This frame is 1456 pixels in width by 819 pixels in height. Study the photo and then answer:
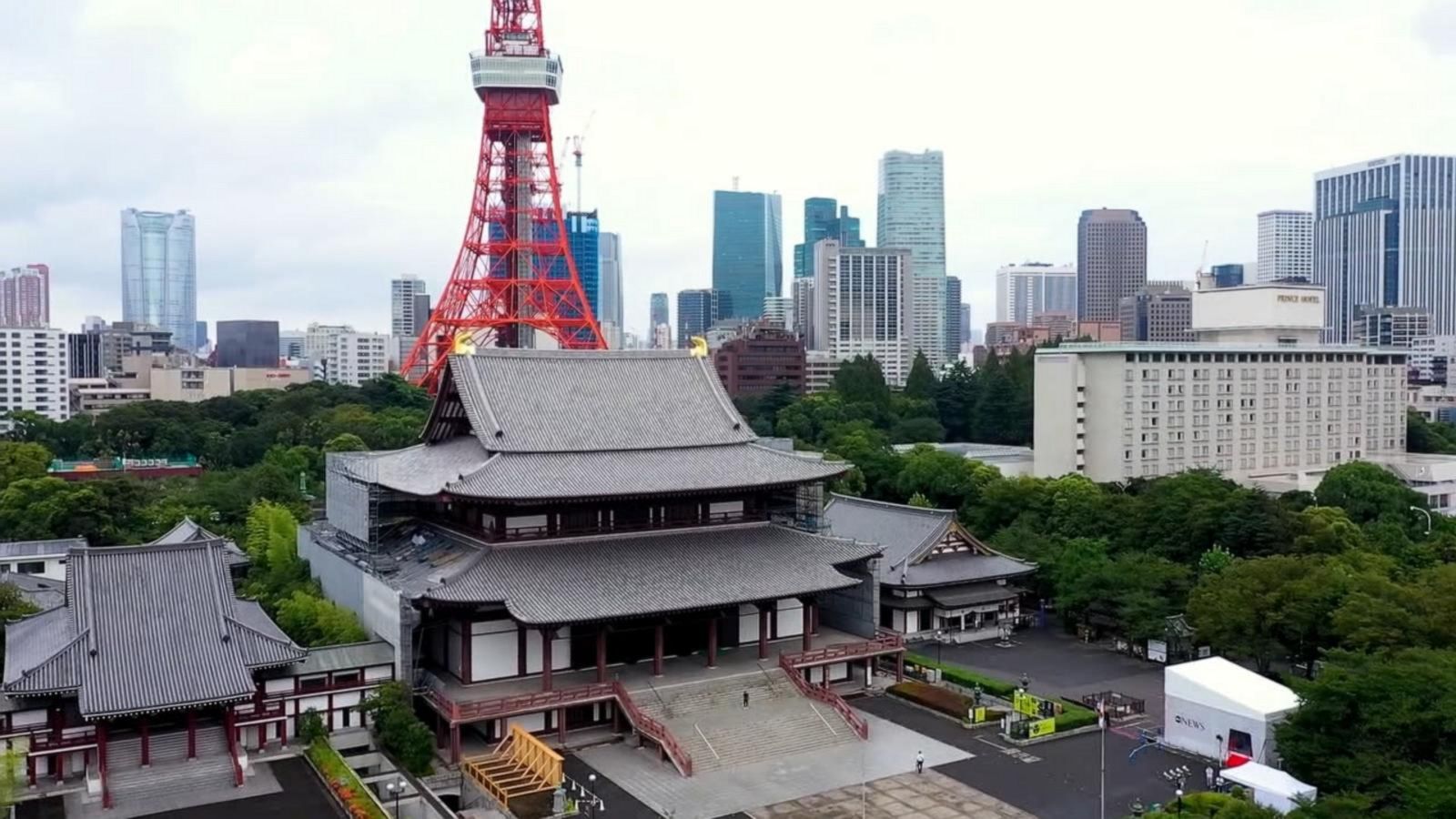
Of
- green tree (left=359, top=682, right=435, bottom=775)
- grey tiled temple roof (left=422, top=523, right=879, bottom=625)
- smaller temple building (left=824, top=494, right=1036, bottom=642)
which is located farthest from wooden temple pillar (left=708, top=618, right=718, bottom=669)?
smaller temple building (left=824, top=494, right=1036, bottom=642)

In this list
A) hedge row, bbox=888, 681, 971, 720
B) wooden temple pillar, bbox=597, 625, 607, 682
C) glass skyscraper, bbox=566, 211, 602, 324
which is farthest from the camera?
glass skyscraper, bbox=566, 211, 602, 324

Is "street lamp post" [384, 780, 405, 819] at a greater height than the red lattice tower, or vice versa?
the red lattice tower

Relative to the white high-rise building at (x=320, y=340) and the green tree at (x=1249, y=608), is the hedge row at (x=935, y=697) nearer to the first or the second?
the green tree at (x=1249, y=608)

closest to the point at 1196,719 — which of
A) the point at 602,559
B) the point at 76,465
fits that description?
the point at 602,559

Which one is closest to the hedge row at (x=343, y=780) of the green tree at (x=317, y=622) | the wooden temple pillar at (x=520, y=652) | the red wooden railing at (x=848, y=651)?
the green tree at (x=317, y=622)

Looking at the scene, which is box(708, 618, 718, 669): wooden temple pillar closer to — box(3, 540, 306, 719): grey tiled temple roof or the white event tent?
box(3, 540, 306, 719): grey tiled temple roof

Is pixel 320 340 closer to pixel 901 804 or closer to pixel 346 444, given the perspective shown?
pixel 346 444
